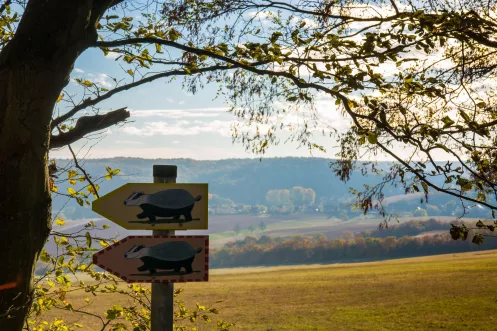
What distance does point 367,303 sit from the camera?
46.0 metres

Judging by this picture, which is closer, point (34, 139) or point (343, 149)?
point (34, 139)

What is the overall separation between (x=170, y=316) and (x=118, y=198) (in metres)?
1.15

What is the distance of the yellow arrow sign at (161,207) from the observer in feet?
14.5

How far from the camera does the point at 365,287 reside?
2242 inches

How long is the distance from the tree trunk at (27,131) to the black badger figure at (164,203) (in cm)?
82

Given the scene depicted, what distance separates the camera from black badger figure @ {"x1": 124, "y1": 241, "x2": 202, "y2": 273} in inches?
173

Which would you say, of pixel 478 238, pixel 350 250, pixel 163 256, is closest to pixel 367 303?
pixel 478 238

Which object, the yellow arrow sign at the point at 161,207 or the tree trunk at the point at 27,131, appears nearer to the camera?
the tree trunk at the point at 27,131

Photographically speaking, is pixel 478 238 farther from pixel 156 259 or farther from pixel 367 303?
pixel 367 303

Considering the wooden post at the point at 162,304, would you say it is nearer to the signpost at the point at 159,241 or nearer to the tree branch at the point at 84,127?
the signpost at the point at 159,241

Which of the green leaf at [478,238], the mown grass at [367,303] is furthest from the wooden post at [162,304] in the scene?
the mown grass at [367,303]

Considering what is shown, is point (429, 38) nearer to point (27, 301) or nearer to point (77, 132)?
point (77, 132)

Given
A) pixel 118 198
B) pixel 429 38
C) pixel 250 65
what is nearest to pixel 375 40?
pixel 429 38

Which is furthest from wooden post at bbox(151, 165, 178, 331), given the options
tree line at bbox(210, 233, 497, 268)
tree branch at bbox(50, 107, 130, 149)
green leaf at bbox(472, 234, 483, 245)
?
tree line at bbox(210, 233, 497, 268)
